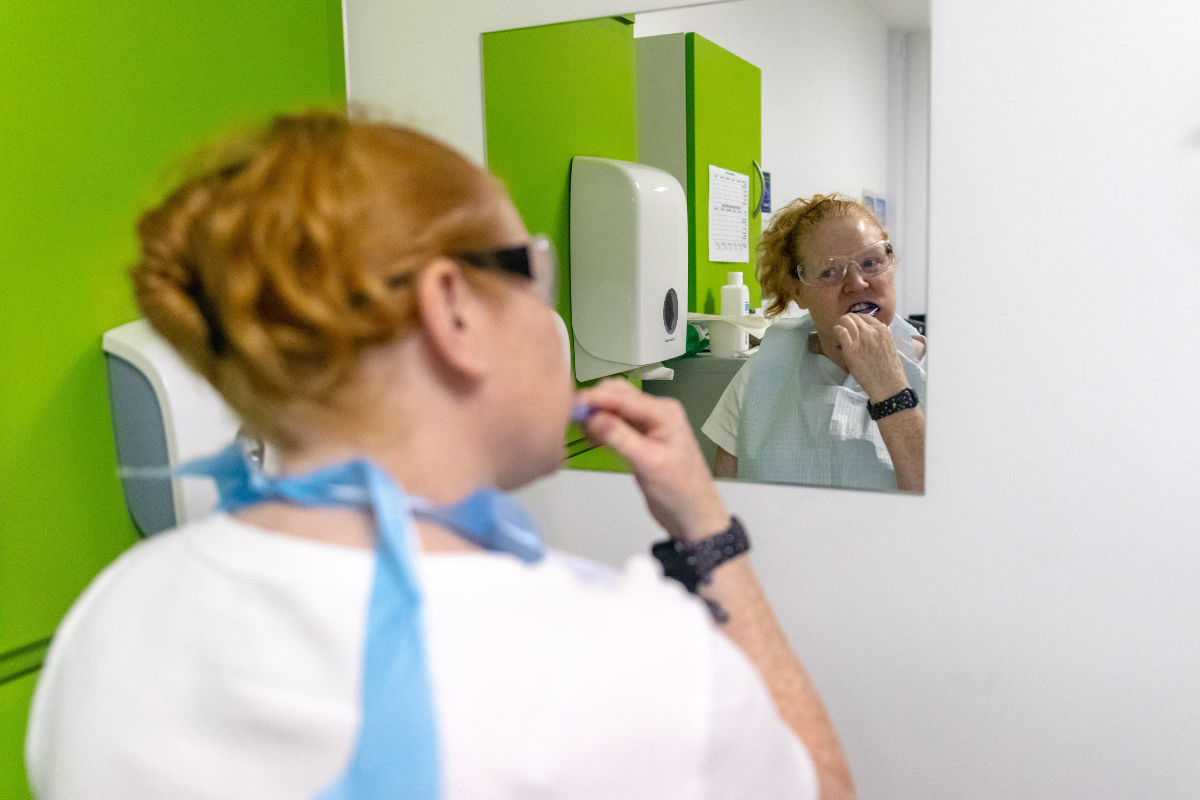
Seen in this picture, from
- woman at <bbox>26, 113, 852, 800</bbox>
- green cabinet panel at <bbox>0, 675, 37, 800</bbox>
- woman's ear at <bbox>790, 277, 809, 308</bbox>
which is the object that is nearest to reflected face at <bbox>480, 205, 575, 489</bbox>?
woman at <bbox>26, 113, 852, 800</bbox>

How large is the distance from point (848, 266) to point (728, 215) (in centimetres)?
21

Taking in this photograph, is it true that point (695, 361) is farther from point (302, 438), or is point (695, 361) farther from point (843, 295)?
point (302, 438)

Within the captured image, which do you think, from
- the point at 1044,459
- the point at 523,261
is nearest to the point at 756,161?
the point at 1044,459

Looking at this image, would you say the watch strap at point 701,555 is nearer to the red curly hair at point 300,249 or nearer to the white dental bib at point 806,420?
the red curly hair at point 300,249

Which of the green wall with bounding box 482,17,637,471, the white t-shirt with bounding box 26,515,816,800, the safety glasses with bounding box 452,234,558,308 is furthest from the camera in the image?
the green wall with bounding box 482,17,637,471

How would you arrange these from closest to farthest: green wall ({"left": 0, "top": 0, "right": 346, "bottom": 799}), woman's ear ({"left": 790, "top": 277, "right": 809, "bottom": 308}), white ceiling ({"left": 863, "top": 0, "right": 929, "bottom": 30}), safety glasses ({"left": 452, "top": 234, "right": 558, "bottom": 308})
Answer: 1. safety glasses ({"left": 452, "top": 234, "right": 558, "bottom": 308})
2. green wall ({"left": 0, "top": 0, "right": 346, "bottom": 799})
3. white ceiling ({"left": 863, "top": 0, "right": 929, "bottom": 30})
4. woman's ear ({"left": 790, "top": 277, "right": 809, "bottom": 308})

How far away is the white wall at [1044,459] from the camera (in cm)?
120

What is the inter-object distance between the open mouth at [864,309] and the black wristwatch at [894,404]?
0.12 meters

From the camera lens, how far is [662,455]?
2.74 ft

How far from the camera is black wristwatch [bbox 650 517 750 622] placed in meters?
0.82

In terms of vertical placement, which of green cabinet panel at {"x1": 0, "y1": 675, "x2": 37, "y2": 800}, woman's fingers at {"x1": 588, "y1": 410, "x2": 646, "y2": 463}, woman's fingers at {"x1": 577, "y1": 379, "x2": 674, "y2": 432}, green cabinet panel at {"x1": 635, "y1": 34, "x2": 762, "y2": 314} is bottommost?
green cabinet panel at {"x1": 0, "y1": 675, "x2": 37, "y2": 800}

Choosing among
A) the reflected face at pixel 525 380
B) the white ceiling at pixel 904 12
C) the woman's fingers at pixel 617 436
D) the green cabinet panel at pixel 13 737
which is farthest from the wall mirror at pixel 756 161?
the green cabinet panel at pixel 13 737

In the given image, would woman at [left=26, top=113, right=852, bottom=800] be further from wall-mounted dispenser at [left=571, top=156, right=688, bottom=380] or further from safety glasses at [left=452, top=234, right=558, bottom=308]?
wall-mounted dispenser at [left=571, top=156, right=688, bottom=380]

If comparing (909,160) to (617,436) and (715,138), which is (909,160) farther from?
(617,436)
